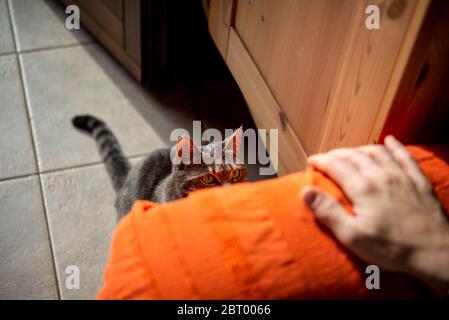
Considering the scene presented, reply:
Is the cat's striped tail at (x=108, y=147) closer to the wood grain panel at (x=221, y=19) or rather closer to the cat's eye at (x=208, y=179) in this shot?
the cat's eye at (x=208, y=179)

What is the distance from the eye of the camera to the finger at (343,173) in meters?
0.56

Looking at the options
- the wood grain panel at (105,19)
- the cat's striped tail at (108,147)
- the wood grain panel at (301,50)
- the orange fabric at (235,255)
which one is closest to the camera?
the orange fabric at (235,255)

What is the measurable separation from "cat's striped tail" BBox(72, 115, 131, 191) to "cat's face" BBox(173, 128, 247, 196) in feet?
1.08

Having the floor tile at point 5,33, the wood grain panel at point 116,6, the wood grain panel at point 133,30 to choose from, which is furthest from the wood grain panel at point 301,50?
the floor tile at point 5,33

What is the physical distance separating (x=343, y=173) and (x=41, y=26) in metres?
1.70

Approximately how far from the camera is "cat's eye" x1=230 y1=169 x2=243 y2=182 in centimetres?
112

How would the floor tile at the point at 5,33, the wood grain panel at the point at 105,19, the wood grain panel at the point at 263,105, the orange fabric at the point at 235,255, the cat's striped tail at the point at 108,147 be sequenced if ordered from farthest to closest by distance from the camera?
the floor tile at the point at 5,33
the wood grain panel at the point at 105,19
the cat's striped tail at the point at 108,147
the wood grain panel at the point at 263,105
the orange fabric at the point at 235,255

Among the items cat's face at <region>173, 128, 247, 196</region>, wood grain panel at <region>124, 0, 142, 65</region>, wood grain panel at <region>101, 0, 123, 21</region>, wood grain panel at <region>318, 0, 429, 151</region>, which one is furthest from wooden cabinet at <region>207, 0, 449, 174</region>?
wood grain panel at <region>101, 0, 123, 21</region>

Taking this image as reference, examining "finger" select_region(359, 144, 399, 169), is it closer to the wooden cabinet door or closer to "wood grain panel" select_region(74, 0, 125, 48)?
the wooden cabinet door

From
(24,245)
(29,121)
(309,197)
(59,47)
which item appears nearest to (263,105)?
(309,197)

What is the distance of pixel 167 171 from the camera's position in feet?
4.16

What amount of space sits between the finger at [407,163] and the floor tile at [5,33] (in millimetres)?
1625

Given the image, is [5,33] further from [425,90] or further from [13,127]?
[425,90]
